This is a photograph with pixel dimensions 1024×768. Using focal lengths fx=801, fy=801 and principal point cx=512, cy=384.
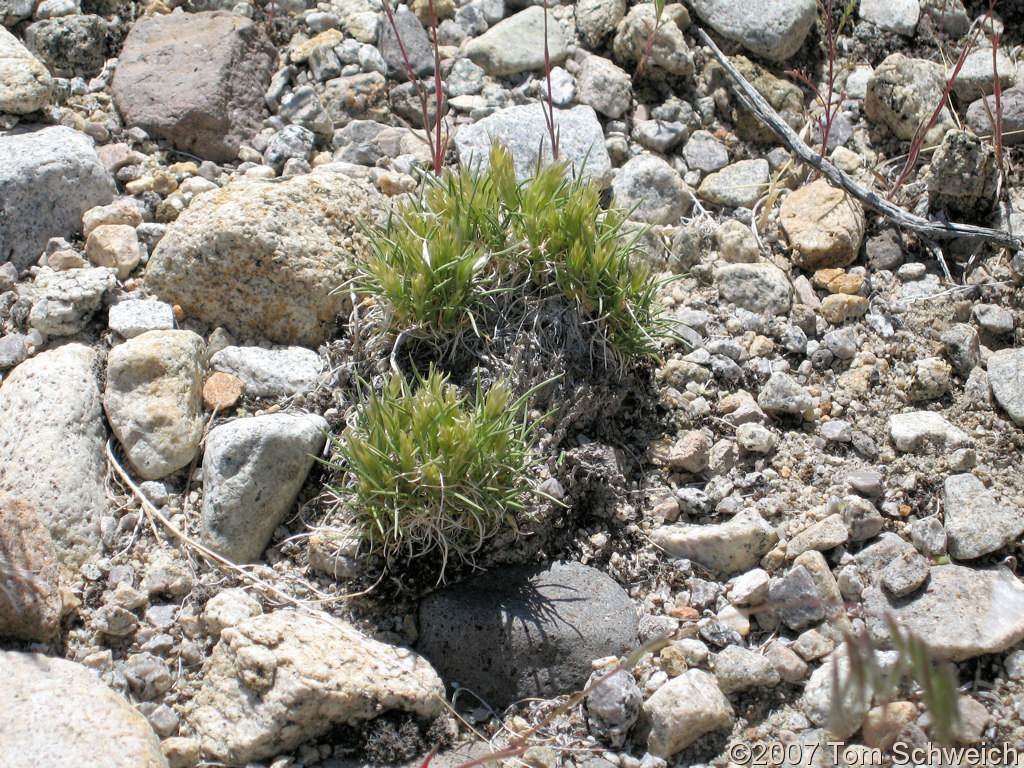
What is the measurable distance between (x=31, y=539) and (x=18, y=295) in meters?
1.26

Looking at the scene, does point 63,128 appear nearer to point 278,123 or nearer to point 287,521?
point 278,123

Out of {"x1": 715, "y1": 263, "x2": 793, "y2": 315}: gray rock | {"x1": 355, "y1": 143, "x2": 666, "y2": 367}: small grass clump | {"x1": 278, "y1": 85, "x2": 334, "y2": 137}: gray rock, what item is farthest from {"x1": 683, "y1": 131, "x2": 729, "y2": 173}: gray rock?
{"x1": 278, "y1": 85, "x2": 334, "y2": 137}: gray rock

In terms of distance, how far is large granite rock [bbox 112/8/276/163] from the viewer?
4.12 m

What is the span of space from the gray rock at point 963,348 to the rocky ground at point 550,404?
2cm

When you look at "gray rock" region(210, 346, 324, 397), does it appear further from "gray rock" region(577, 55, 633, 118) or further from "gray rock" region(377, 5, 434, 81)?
"gray rock" region(577, 55, 633, 118)

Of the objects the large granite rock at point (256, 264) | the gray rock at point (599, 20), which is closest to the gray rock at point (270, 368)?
the large granite rock at point (256, 264)

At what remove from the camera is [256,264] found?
11.2 feet

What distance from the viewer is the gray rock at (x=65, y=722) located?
2.17 meters

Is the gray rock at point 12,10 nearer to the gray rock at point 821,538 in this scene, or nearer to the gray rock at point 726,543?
→ the gray rock at point 726,543

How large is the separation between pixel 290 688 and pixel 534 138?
2920 mm

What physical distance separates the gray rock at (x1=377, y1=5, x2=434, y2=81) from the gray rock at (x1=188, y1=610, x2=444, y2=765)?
3279 mm

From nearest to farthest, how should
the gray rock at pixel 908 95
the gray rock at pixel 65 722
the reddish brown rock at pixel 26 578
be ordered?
the gray rock at pixel 65 722
the reddish brown rock at pixel 26 578
the gray rock at pixel 908 95

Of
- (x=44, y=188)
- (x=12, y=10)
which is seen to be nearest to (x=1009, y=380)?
(x=44, y=188)

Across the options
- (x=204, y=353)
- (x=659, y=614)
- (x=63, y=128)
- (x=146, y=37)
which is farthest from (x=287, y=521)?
(x=146, y=37)
